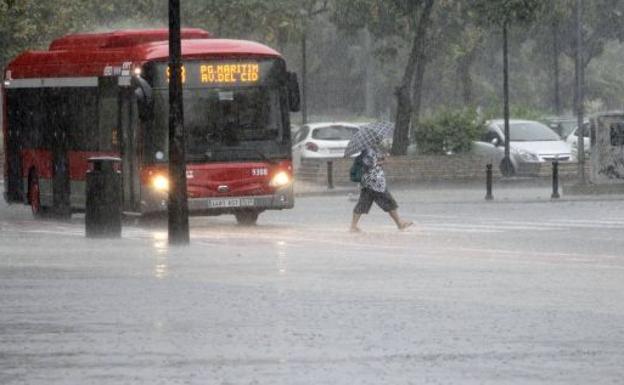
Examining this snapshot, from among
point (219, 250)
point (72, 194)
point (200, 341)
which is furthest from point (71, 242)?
point (200, 341)

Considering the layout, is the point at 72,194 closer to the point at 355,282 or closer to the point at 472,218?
the point at 472,218

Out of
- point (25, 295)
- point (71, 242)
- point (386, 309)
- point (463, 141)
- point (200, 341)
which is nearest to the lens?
point (200, 341)

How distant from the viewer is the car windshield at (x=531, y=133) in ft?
178

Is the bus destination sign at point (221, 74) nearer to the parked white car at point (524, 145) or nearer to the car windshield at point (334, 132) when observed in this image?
the parked white car at point (524, 145)

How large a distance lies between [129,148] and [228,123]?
169 cm

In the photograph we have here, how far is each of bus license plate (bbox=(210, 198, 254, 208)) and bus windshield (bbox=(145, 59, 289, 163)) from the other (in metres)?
0.67

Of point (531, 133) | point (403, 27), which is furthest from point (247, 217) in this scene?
point (403, 27)

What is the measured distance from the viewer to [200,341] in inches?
586

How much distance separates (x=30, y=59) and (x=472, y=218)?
8.66 metres

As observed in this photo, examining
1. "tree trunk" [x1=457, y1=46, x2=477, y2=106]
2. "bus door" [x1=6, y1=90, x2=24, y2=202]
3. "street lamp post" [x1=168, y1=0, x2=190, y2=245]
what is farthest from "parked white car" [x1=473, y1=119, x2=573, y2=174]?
"street lamp post" [x1=168, y1=0, x2=190, y2=245]

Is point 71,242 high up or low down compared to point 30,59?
down

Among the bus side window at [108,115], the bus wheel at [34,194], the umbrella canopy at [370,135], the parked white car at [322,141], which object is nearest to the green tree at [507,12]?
the parked white car at [322,141]

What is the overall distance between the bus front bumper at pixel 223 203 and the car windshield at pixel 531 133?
2070cm

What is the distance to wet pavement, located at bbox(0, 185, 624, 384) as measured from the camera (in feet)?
43.5
